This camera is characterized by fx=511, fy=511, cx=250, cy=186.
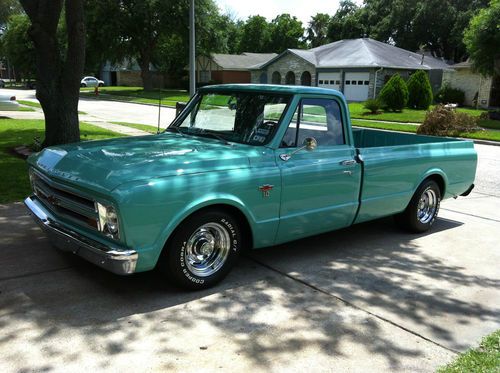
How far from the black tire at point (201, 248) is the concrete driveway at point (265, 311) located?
16 centimetres

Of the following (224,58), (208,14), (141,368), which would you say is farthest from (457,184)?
(224,58)

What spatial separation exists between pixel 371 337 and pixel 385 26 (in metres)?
63.3

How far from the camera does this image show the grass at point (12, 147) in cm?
776

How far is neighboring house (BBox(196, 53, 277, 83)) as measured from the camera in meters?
58.8

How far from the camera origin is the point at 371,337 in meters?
3.81

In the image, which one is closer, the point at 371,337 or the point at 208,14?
the point at 371,337

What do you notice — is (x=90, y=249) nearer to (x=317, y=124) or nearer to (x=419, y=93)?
(x=317, y=124)

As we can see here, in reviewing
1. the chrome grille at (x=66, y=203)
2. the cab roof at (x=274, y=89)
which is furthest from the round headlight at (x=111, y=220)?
the cab roof at (x=274, y=89)

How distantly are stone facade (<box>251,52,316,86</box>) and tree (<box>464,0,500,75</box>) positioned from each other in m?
21.3

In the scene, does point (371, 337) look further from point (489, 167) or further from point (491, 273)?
point (489, 167)

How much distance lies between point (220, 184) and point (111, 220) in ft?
3.10

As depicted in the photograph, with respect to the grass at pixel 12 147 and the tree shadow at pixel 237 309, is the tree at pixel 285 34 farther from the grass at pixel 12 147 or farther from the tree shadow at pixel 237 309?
the tree shadow at pixel 237 309

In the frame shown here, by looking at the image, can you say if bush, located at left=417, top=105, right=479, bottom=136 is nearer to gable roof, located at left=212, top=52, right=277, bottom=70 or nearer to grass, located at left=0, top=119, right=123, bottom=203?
grass, located at left=0, top=119, right=123, bottom=203

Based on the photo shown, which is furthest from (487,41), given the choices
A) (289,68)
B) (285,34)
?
(285,34)
